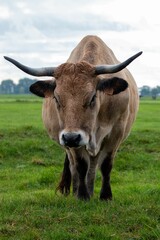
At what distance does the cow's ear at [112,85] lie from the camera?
8.18 m

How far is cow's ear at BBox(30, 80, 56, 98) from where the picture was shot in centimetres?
841

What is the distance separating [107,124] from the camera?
8.84 m

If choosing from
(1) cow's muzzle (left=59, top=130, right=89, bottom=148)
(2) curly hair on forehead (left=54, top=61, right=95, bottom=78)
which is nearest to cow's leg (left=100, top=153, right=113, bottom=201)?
(2) curly hair on forehead (left=54, top=61, right=95, bottom=78)

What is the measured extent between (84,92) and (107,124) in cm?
124

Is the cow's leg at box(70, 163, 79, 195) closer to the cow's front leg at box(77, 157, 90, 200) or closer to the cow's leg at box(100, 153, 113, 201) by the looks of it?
the cow's front leg at box(77, 157, 90, 200)

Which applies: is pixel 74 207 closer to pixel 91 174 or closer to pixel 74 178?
pixel 91 174

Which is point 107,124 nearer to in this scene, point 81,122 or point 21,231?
point 81,122

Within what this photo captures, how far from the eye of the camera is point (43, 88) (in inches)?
336

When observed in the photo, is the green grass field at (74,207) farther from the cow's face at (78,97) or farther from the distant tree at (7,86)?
the distant tree at (7,86)

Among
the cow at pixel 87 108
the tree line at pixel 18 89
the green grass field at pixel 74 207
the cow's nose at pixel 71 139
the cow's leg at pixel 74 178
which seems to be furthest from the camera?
the tree line at pixel 18 89

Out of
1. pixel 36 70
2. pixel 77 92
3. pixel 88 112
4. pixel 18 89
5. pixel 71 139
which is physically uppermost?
pixel 36 70

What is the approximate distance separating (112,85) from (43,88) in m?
1.10

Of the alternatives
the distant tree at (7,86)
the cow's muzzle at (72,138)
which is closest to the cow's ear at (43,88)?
the cow's muzzle at (72,138)

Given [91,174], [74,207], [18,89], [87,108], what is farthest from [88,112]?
[18,89]
